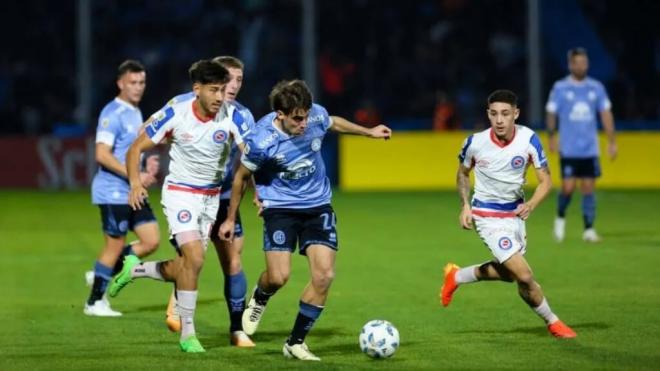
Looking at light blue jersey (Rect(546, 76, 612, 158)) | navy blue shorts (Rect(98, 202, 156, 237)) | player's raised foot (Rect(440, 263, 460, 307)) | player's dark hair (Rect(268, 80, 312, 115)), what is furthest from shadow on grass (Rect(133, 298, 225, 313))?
light blue jersey (Rect(546, 76, 612, 158))

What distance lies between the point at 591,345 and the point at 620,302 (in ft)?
7.54

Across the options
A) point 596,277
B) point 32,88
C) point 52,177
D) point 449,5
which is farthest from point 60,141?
point 596,277

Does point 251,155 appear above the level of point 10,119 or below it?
above

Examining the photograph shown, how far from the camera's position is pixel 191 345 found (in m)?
8.98

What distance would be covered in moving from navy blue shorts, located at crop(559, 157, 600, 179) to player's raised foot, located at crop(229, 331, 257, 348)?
8249 mm

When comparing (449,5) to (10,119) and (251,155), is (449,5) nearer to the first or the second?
(10,119)

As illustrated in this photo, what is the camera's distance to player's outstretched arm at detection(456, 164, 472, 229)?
31.4ft

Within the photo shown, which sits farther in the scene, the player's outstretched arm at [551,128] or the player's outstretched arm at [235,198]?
the player's outstretched arm at [551,128]

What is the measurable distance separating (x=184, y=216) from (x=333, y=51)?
788 inches

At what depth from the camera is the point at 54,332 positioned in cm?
1009

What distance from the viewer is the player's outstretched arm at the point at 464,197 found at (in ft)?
31.4

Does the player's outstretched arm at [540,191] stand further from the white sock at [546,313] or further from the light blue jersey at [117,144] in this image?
the light blue jersey at [117,144]

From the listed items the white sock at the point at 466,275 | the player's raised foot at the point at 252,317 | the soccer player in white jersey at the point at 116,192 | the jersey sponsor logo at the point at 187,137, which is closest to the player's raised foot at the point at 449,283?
the white sock at the point at 466,275

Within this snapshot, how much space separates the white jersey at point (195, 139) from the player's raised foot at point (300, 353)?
1293mm
